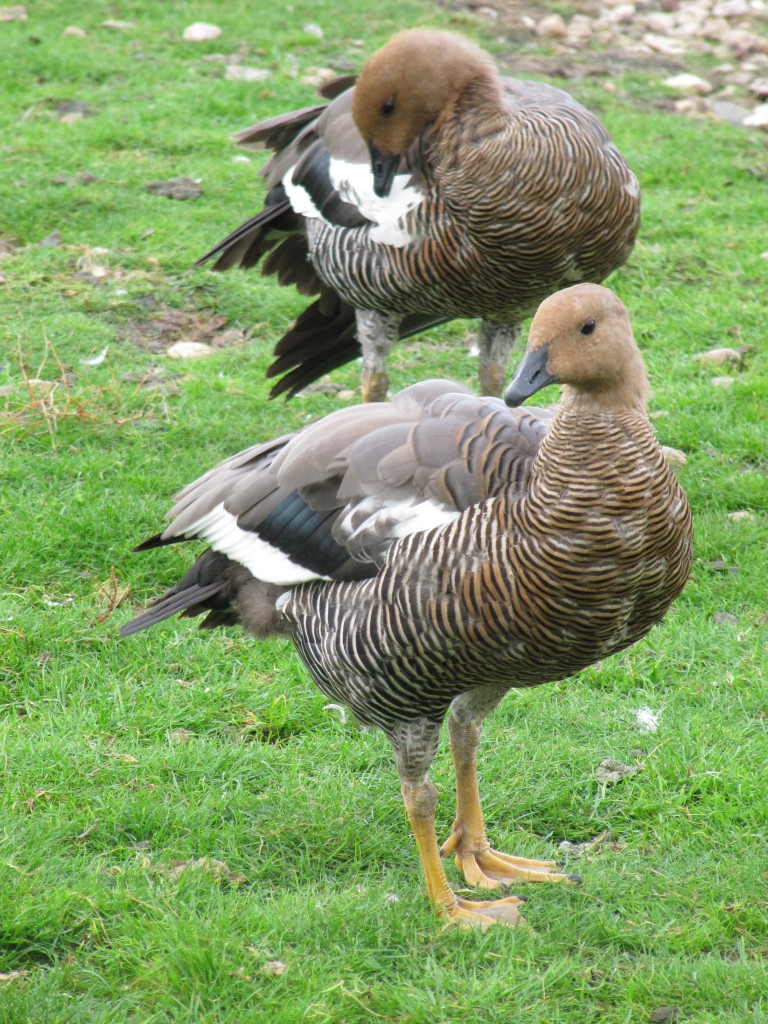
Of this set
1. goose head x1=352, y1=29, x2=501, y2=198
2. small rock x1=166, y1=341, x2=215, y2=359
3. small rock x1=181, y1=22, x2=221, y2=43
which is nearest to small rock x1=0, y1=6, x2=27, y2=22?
small rock x1=181, y1=22, x2=221, y2=43

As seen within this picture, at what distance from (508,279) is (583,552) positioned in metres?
2.28

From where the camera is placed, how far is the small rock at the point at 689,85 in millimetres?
10227

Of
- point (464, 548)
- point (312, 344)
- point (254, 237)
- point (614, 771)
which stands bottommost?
point (614, 771)

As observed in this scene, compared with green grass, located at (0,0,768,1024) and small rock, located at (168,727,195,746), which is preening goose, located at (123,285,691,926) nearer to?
green grass, located at (0,0,768,1024)

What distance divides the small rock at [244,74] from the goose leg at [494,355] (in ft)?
16.1

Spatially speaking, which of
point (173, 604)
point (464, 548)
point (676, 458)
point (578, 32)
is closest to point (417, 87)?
point (676, 458)

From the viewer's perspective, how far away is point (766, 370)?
6375 mm

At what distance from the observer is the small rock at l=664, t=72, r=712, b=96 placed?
10.2m

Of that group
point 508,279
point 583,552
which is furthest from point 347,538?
point 508,279

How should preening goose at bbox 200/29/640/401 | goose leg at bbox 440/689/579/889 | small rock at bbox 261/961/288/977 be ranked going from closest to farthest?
1. small rock at bbox 261/961/288/977
2. goose leg at bbox 440/689/579/889
3. preening goose at bbox 200/29/640/401

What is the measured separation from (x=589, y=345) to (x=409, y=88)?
242cm

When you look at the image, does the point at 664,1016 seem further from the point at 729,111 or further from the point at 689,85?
the point at 689,85

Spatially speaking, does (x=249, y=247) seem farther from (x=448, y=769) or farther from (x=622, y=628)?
(x=622, y=628)

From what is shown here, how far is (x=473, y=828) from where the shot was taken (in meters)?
3.78
